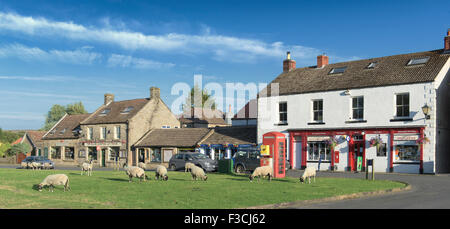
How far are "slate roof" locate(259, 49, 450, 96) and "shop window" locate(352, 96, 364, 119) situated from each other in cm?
107

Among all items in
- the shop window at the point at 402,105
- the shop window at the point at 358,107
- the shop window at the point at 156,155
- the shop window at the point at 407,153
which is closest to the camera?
the shop window at the point at 407,153

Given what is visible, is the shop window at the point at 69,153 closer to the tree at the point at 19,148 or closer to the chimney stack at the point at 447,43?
the tree at the point at 19,148

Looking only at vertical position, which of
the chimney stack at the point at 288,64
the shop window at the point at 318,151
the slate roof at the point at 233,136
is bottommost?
the shop window at the point at 318,151

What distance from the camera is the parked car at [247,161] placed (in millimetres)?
32812

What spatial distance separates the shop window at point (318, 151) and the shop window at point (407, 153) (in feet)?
19.0

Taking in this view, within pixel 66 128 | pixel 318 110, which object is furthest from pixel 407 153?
pixel 66 128

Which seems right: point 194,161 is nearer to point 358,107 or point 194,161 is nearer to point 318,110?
point 318,110

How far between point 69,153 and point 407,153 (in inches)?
1766

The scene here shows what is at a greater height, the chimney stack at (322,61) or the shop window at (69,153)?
the chimney stack at (322,61)

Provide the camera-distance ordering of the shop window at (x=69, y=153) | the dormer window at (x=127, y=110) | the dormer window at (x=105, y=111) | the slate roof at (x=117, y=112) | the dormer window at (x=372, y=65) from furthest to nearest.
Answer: the shop window at (x=69, y=153) → the dormer window at (x=105, y=111) → the dormer window at (x=127, y=110) → the slate roof at (x=117, y=112) → the dormer window at (x=372, y=65)

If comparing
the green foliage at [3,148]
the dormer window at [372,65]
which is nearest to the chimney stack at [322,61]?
the dormer window at [372,65]
